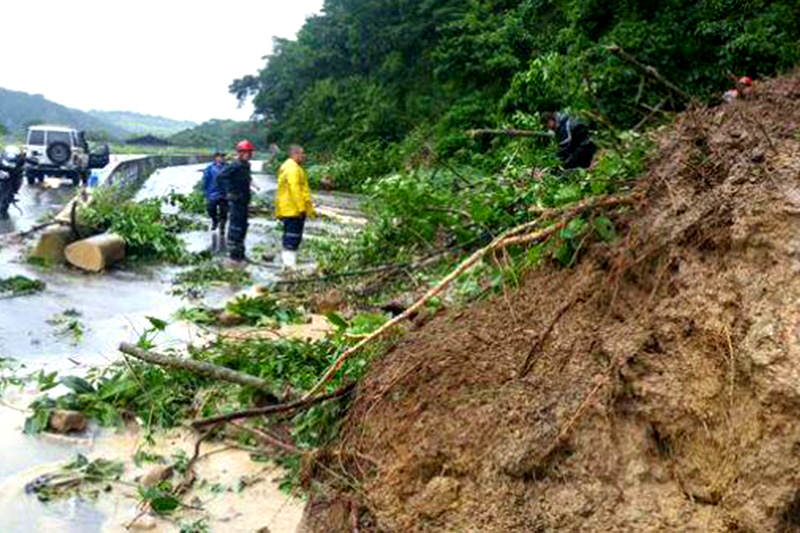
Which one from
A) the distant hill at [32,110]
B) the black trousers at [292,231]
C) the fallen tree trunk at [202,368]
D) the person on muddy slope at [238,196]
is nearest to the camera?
the fallen tree trunk at [202,368]

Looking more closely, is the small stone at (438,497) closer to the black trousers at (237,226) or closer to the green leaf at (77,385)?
the green leaf at (77,385)

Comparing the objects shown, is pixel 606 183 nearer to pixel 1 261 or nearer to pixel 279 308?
pixel 279 308

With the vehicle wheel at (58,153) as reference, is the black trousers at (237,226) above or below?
above

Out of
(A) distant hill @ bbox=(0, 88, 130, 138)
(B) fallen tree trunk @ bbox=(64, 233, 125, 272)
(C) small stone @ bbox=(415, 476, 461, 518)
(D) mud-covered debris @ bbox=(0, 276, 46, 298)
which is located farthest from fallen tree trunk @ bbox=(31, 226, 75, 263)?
(A) distant hill @ bbox=(0, 88, 130, 138)

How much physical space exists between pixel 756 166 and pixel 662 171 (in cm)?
62

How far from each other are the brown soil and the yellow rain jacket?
7.12 m

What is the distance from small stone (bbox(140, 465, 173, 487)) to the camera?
528cm

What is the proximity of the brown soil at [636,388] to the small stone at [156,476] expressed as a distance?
43.2 inches

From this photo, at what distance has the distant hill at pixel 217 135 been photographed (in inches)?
2837

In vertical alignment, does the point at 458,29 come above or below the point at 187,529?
above

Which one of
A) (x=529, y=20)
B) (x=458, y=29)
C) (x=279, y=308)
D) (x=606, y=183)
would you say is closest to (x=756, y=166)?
(x=606, y=183)

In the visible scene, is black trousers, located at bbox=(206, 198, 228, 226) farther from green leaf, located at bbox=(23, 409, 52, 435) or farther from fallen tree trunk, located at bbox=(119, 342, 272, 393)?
green leaf, located at bbox=(23, 409, 52, 435)

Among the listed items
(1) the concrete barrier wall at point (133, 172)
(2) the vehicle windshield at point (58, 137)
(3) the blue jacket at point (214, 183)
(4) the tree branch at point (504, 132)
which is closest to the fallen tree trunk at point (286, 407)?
(4) the tree branch at point (504, 132)

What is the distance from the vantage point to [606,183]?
526cm
